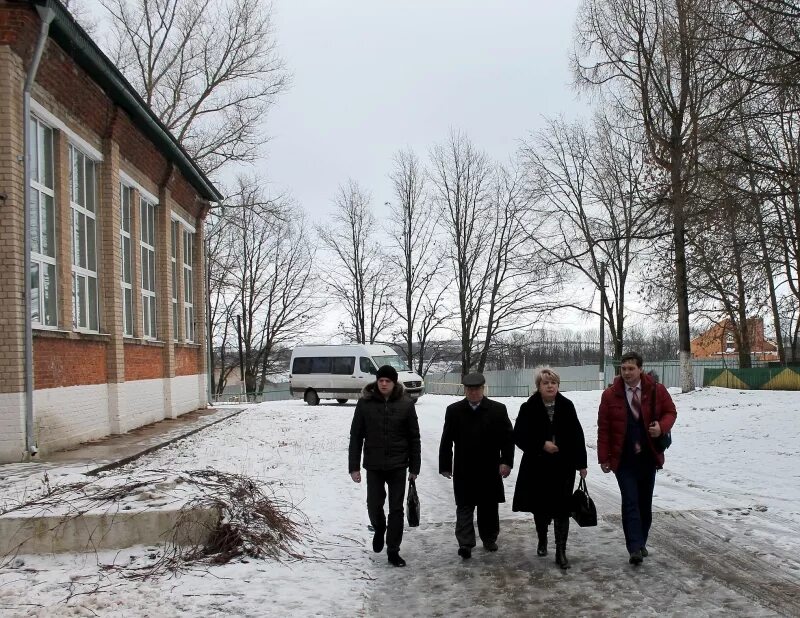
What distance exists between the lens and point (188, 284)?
21672mm

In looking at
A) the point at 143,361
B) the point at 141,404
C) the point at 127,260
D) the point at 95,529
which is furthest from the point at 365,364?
the point at 95,529

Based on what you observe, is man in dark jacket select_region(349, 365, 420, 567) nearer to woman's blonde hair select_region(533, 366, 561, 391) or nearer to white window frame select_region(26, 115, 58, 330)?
woman's blonde hair select_region(533, 366, 561, 391)

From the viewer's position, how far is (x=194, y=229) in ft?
72.2

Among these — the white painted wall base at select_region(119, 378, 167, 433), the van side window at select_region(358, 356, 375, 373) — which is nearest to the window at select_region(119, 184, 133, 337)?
the white painted wall base at select_region(119, 378, 167, 433)

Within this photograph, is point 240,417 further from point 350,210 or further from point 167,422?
point 350,210

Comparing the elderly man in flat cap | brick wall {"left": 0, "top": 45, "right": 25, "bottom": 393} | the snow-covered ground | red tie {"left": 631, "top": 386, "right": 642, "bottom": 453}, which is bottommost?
the snow-covered ground

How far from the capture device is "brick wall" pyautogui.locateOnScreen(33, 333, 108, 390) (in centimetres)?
1059

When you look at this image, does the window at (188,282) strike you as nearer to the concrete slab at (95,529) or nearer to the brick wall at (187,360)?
the brick wall at (187,360)

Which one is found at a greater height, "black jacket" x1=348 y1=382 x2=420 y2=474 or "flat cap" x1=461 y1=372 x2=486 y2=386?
"flat cap" x1=461 y1=372 x2=486 y2=386

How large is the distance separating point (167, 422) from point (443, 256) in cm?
3210

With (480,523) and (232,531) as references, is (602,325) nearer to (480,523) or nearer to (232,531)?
(480,523)

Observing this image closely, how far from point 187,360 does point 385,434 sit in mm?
14990

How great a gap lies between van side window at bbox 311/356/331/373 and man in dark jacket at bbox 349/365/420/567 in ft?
76.6

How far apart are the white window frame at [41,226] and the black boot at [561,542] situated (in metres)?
8.00
